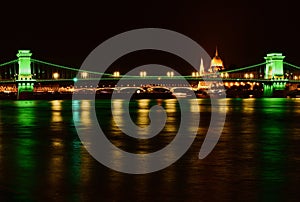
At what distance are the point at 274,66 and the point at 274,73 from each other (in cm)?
300

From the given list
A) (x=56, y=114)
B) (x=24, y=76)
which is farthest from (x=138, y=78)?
(x=56, y=114)

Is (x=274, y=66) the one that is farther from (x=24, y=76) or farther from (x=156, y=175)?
(x=156, y=175)

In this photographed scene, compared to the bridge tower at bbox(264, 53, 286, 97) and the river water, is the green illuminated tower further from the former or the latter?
the river water

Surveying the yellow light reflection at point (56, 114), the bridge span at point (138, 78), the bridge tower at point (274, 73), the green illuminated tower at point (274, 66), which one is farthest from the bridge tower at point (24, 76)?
the yellow light reflection at point (56, 114)

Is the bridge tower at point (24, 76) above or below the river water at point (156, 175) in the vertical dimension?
above

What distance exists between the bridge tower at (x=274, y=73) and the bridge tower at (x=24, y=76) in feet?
97.1

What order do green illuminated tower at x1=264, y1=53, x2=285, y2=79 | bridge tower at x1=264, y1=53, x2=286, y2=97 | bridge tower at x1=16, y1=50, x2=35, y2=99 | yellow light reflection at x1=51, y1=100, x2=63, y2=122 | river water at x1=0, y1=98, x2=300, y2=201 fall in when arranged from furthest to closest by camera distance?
green illuminated tower at x1=264, y1=53, x2=285, y2=79 < bridge tower at x1=264, y1=53, x2=286, y2=97 < bridge tower at x1=16, y1=50, x2=35, y2=99 < yellow light reflection at x1=51, y1=100, x2=63, y2=122 < river water at x1=0, y1=98, x2=300, y2=201

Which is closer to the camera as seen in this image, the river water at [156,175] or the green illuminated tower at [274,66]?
the river water at [156,175]

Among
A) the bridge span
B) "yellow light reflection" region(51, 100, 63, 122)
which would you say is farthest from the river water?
Result: the bridge span

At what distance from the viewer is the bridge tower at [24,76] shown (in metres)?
75.5

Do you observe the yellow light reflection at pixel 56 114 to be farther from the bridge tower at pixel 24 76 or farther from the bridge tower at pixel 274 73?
the bridge tower at pixel 274 73

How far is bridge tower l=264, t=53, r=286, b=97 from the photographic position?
280 feet

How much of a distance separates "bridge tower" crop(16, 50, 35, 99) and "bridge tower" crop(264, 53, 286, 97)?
2958cm

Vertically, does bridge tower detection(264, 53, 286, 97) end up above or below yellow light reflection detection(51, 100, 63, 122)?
above
